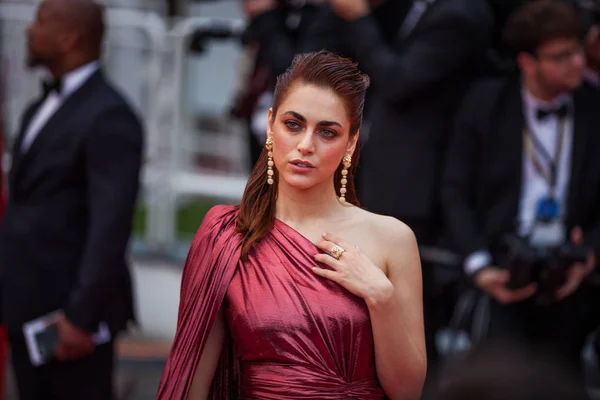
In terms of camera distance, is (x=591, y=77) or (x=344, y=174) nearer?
(x=344, y=174)

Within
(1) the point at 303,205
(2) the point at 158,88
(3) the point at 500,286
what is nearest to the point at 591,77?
(3) the point at 500,286

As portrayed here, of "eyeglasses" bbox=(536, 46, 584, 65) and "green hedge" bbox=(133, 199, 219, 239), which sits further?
"green hedge" bbox=(133, 199, 219, 239)

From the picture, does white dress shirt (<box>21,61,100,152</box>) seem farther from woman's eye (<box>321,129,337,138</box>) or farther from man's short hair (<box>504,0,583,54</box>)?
woman's eye (<box>321,129,337,138</box>)

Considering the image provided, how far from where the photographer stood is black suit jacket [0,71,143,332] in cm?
430

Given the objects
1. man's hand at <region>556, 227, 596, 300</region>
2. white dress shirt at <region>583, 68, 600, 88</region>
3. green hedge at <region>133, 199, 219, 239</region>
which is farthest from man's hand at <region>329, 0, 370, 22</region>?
green hedge at <region>133, 199, 219, 239</region>

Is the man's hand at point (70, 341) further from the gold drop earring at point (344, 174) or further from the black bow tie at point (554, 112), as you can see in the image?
the black bow tie at point (554, 112)

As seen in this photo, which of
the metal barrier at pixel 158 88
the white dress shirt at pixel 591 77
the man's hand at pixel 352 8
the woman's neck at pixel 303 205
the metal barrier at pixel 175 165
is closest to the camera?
the woman's neck at pixel 303 205

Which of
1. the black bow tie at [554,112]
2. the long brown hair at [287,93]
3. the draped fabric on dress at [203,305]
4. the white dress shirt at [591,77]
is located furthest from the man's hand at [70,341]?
the white dress shirt at [591,77]

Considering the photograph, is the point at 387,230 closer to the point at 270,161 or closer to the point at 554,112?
the point at 270,161

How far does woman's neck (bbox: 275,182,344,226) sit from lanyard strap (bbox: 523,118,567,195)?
2042mm

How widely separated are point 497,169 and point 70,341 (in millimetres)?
1930

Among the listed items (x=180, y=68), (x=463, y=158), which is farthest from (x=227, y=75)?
(x=463, y=158)

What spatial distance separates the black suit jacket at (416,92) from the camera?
192 inches

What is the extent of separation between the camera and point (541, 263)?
14.9ft
